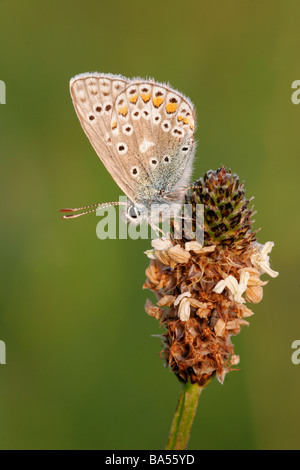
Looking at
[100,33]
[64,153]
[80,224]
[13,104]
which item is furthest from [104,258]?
[100,33]

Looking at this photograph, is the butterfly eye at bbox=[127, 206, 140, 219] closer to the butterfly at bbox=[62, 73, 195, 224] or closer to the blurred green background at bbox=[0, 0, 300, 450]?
the butterfly at bbox=[62, 73, 195, 224]

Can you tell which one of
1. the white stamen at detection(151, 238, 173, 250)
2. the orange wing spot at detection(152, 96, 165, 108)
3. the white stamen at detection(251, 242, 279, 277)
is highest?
the orange wing spot at detection(152, 96, 165, 108)

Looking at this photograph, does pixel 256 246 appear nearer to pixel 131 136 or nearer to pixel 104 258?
pixel 131 136

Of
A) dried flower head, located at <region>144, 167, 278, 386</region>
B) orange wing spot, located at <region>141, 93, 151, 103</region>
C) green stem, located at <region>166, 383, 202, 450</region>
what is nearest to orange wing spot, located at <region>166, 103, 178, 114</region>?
orange wing spot, located at <region>141, 93, 151, 103</region>

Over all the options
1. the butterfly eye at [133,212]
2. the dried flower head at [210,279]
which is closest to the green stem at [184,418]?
the dried flower head at [210,279]

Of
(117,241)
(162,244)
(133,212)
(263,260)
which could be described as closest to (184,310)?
(162,244)

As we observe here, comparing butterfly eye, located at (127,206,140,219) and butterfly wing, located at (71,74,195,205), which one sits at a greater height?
butterfly wing, located at (71,74,195,205)

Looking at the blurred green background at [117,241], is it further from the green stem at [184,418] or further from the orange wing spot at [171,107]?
the green stem at [184,418]
